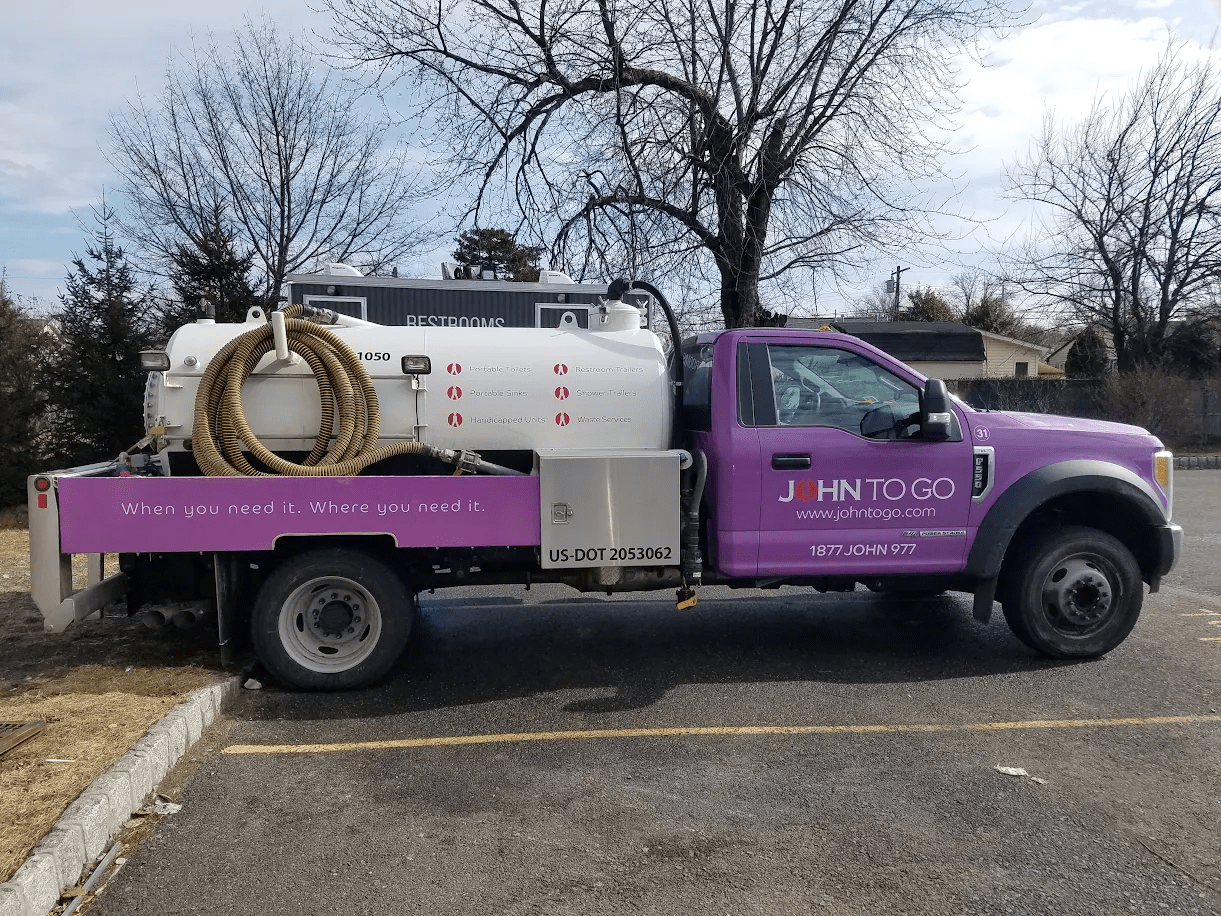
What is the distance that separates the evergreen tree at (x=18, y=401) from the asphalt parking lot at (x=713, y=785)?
955cm

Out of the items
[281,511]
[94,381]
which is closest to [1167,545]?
[281,511]

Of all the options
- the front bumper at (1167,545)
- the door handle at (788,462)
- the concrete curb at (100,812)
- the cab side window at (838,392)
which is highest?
the cab side window at (838,392)

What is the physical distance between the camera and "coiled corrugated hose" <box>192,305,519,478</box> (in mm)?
5355

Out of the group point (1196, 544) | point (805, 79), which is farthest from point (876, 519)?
point (805, 79)

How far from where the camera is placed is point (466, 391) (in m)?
5.77

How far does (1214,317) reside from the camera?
29.1m

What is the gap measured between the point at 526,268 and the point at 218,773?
2074cm

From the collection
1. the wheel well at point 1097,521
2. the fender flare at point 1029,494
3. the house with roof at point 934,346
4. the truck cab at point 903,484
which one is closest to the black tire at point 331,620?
the truck cab at point 903,484

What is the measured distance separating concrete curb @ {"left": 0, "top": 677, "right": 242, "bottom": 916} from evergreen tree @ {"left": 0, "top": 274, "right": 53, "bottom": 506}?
10336 mm

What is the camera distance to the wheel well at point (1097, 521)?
6188mm

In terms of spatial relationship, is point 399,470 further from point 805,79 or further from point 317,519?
point 805,79

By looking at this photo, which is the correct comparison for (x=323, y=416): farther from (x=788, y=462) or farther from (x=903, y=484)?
(x=903, y=484)

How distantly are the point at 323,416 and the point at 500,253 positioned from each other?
17.6 meters

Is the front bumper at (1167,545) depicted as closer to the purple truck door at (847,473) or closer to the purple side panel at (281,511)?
the purple truck door at (847,473)
